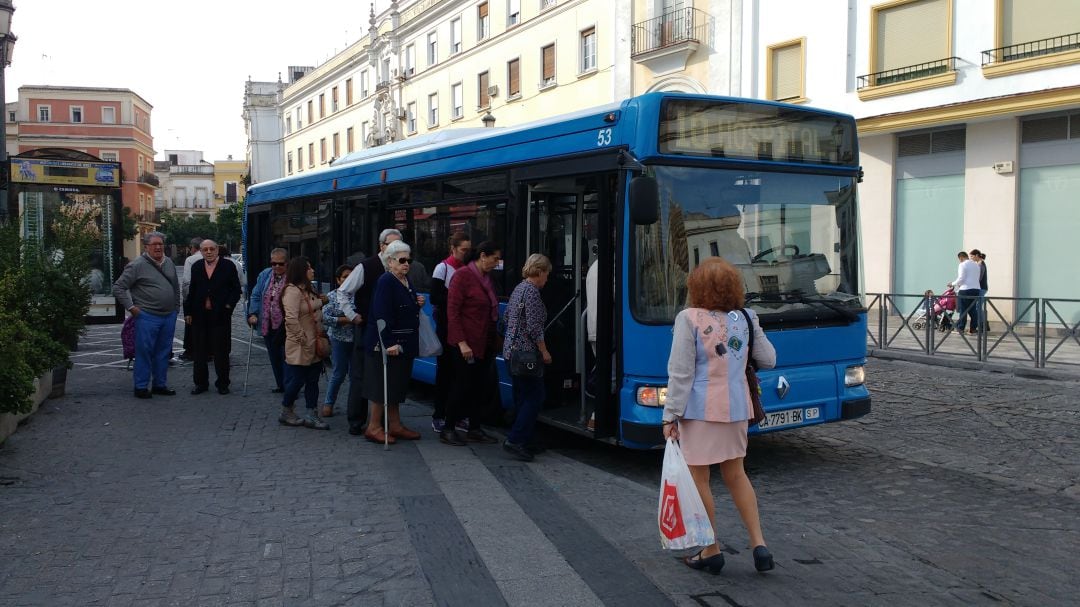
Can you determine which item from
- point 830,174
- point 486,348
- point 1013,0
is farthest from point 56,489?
point 1013,0

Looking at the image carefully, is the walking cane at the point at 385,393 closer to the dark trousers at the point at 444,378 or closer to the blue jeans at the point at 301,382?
the dark trousers at the point at 444,378

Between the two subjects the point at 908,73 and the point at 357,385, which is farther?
the point at 908,73

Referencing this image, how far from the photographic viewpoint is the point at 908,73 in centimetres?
2073

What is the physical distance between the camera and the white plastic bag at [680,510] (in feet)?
15.4

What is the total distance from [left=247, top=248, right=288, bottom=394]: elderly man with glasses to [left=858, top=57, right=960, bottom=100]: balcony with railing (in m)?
15.1

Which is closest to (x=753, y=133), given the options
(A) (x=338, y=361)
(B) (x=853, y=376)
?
(B) (x=853, y=376)

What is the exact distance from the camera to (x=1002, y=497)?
6.64m

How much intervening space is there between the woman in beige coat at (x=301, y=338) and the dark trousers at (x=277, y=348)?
85 cm

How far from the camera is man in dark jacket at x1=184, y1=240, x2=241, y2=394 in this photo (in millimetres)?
10594

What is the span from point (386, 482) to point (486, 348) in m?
1.65

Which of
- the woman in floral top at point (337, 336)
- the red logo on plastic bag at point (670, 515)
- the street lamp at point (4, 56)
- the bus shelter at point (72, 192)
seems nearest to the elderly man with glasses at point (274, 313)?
the woman in floral top at point (337, 336)

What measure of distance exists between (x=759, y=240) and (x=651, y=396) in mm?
1420

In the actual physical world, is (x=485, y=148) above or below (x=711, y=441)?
above

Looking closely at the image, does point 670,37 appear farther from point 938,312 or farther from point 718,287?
point 718,287
